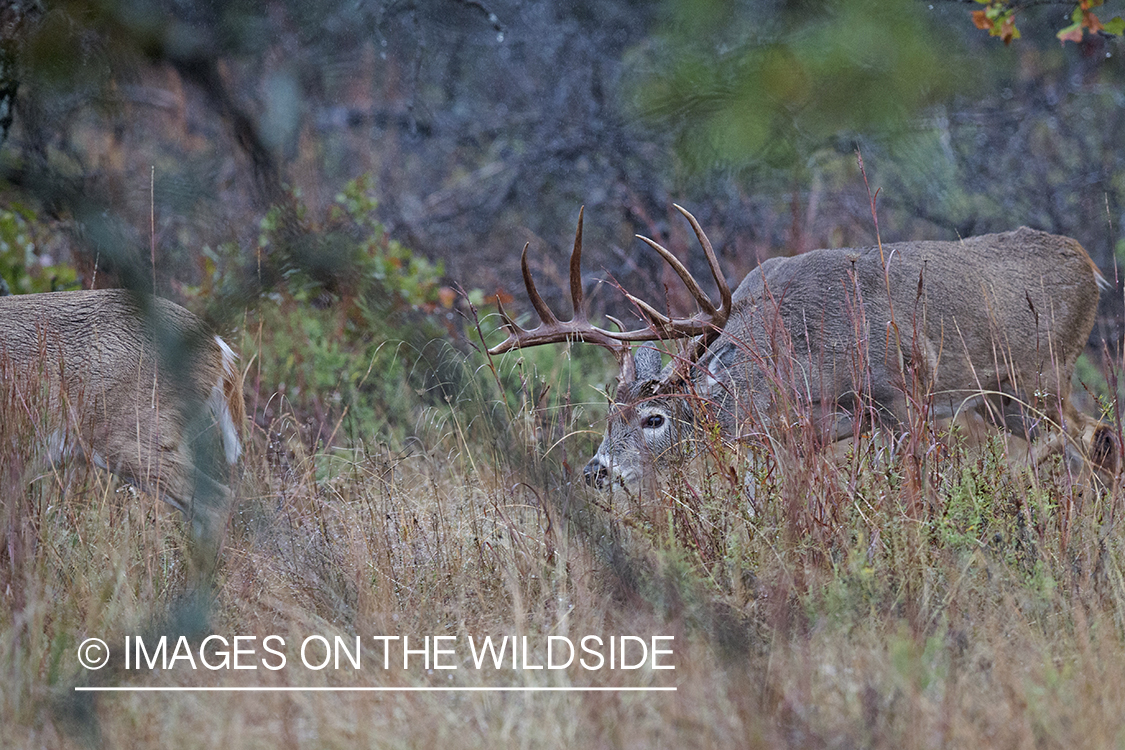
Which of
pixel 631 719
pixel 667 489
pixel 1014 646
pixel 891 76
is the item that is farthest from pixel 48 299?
pixel 891 76

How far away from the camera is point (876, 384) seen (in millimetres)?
4852

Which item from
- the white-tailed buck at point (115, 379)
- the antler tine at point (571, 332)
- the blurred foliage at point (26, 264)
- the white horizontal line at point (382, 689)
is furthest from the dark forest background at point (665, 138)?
the white horizontal line at point (382, 689)

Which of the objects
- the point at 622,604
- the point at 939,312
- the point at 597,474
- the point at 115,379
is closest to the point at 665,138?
the point at 939,312

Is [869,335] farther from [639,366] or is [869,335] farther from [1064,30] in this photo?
[1064,30]

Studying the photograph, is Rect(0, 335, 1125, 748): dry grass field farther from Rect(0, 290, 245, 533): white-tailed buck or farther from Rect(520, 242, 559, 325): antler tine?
Rect(520, 242, 559, 325): antler tine

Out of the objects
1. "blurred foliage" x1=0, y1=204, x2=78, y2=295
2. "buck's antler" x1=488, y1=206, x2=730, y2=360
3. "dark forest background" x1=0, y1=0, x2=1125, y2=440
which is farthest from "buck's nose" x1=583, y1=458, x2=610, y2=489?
"blurred foliage" x1=0, y1=204, x2=78, y2=295

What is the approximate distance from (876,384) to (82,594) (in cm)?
335

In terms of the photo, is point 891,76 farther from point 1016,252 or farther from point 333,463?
point 333,463

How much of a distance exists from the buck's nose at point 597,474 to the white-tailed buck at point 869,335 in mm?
12

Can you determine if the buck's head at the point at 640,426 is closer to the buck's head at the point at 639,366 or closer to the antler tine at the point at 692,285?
the buck's head at the point at 639,366

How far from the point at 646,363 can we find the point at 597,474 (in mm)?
843

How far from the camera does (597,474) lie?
4.19 meters

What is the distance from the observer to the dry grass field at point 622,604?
248 centimetres

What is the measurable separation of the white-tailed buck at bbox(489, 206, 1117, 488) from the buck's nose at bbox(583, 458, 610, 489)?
1 cm
